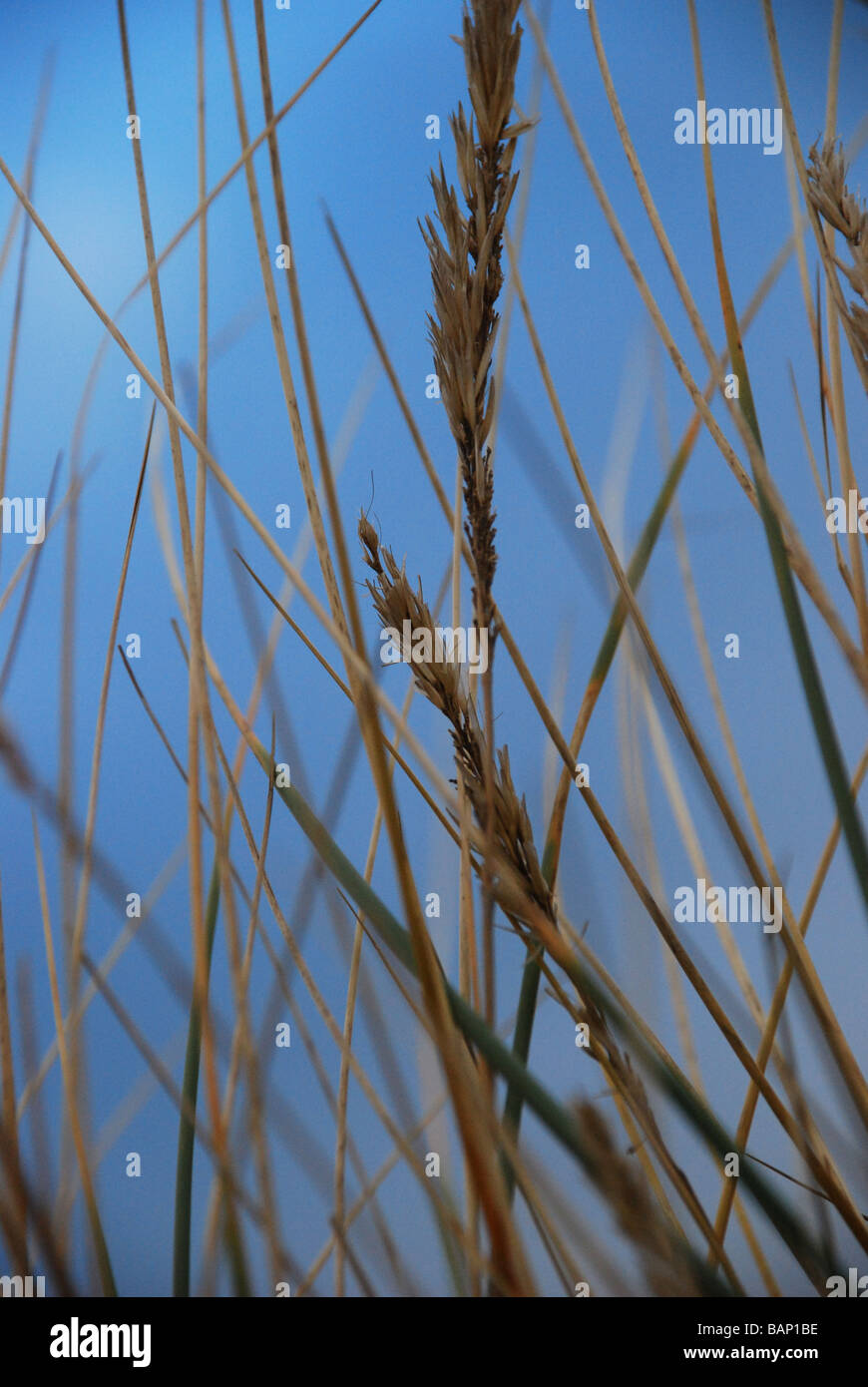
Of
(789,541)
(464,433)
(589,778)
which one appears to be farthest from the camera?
(589,778)

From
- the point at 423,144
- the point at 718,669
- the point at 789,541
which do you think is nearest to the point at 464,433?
the point at 789,541

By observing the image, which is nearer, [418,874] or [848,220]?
[848,220]

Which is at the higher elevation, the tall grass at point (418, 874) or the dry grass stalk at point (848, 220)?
the dry grass stalk at point (848, 220)

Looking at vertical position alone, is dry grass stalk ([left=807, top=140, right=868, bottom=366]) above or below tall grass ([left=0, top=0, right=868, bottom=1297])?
above

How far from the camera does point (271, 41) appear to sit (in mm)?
960

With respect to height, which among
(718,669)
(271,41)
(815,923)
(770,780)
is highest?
(271,41)

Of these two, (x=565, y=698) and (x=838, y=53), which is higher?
(x=838, y=53)

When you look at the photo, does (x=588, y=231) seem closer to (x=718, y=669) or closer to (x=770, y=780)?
(x=718, y=669)

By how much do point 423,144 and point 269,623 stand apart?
1.66ft

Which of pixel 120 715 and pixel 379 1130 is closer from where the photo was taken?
pixel 379 1130

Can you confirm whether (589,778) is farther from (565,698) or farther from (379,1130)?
(379,1130)

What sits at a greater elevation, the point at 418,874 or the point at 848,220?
the point at 848,220

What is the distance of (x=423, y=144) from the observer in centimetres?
96

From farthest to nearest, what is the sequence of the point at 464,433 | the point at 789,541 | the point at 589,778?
the point at 589,778, the point at 789,541, the point at 464,433
